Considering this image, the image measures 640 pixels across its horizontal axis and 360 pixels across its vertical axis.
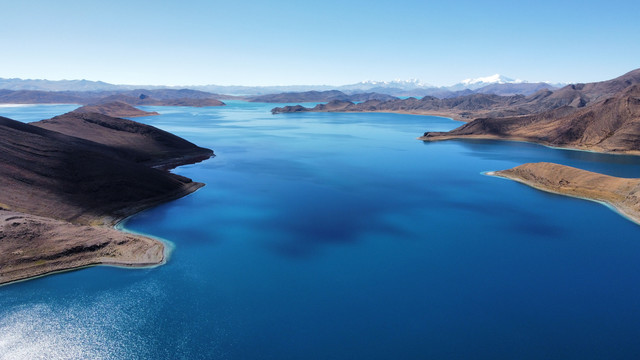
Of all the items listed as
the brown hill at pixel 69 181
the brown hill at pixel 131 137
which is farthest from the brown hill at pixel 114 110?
the brown hill at pixel 69 181

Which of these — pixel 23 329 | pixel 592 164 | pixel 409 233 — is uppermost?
pixel 592 164

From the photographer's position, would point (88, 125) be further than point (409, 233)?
Yes

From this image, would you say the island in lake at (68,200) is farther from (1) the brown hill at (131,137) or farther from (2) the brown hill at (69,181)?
(1) the brown hill at (131,137)

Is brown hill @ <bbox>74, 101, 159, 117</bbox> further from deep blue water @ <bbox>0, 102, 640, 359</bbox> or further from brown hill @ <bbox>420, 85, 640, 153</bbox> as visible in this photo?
deep blue water @ <bbox>0, 102, 640, 359</bbox>

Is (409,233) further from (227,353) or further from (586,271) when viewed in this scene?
(227,353)

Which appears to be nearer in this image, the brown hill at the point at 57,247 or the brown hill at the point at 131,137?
the brown hill at the point at 57,247

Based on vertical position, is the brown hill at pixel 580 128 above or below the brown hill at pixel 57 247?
above

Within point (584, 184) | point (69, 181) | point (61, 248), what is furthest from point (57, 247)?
point (584, 184)

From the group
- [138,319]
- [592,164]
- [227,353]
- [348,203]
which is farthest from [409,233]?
[592,164]
